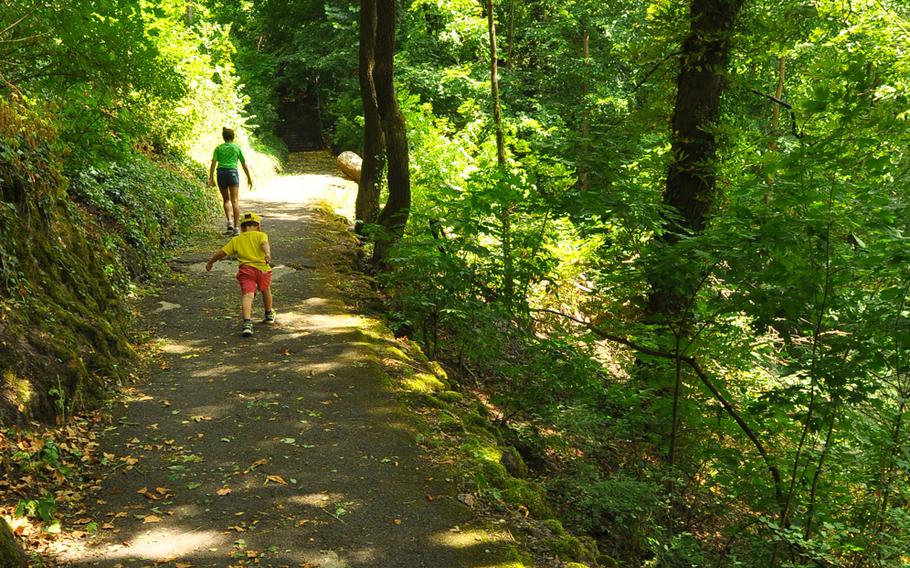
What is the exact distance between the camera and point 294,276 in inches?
445

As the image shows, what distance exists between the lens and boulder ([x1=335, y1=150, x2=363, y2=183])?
2694cm

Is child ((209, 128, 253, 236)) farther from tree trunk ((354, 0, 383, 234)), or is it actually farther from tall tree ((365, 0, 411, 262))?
tall tree ((365, 0, 411, 262))

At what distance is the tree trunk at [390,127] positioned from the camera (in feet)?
36.3

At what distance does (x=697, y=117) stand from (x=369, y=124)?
744cm

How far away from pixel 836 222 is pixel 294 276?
28.1 feet

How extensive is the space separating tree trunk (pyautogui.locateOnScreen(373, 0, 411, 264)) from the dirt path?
9.33ft

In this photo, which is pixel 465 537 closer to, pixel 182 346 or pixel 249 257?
pixel 182 346

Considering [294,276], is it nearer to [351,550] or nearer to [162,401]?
[162,401]

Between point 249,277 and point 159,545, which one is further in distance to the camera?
point 249,277

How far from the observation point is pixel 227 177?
41.8 feet

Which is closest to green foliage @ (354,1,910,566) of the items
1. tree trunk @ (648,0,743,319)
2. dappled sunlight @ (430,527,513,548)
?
tree trunk @ (648,0,743,319)

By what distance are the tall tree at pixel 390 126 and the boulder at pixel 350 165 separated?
15.4m

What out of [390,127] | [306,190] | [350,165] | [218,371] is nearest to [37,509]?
[218,371]

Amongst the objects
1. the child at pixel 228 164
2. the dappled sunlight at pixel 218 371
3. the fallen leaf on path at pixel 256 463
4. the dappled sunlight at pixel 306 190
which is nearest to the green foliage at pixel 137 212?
the child at pixel 228 164
